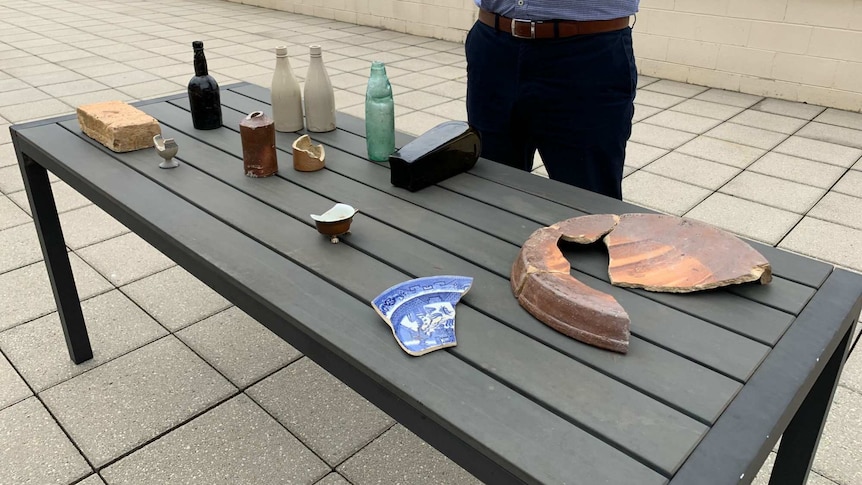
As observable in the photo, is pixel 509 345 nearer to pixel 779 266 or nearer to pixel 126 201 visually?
pixel 779 266

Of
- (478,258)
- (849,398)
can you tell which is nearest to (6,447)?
(478,258)

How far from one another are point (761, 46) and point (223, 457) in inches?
163

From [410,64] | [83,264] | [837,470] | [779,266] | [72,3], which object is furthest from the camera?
[72,3]

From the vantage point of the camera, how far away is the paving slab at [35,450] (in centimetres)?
150

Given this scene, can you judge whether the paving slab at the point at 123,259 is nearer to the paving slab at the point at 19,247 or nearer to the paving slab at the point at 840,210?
the paving slab at the point at 19,247

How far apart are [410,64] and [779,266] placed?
4332 mm

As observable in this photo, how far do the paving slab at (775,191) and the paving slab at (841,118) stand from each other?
115 cm

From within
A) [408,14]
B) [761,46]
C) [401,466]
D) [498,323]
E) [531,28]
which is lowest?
[401,466]

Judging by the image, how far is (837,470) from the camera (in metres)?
1.54

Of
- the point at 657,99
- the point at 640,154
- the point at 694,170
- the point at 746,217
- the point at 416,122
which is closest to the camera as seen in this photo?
the point at 746,217

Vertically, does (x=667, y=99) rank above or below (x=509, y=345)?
below

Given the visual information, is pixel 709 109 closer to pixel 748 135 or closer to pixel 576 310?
pixel 748 135

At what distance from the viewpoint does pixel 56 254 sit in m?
1.84

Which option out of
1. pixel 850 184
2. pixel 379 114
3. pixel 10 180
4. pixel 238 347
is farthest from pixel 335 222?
pixel 850 184
